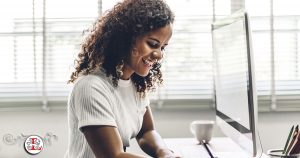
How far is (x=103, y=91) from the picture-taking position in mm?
1176

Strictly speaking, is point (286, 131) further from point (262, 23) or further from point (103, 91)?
point (103, 91)

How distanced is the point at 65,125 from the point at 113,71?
3.90 feet

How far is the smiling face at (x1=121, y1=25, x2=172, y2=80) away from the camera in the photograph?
123 centimetres

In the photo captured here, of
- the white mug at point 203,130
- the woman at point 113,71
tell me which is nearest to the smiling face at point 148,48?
the woman at point 113,71

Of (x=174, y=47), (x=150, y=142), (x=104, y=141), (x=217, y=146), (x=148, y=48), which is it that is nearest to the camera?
(x=104, y=141)

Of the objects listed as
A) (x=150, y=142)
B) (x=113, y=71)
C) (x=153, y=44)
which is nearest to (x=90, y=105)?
(x=113, y=71)

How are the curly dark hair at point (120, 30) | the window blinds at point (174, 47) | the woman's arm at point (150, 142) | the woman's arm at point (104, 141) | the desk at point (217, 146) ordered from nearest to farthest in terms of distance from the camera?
1. the woman's arm at point (104, 141)
2. the curly dark hair at point (120, 30)
3. the woman's arm at point (150, 142)
4. the desk at point (217, 146)
5. the window blinds at point (174, 47)

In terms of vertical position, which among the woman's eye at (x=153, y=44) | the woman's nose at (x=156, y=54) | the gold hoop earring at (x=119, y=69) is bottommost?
the gold hoop earring at (x=119, y=69)

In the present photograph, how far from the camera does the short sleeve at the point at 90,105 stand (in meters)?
1.12

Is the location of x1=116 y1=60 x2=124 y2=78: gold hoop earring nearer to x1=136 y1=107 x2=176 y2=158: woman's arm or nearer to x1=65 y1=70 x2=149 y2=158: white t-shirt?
x1=65 y1=70 x2=149 y2=158: white t-shirt

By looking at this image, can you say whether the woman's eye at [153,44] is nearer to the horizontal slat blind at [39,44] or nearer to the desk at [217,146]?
the desk at [217,146]

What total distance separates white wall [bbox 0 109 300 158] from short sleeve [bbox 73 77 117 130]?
3.91 feet

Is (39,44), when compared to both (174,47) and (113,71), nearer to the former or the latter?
(174,47)

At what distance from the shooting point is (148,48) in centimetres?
124
